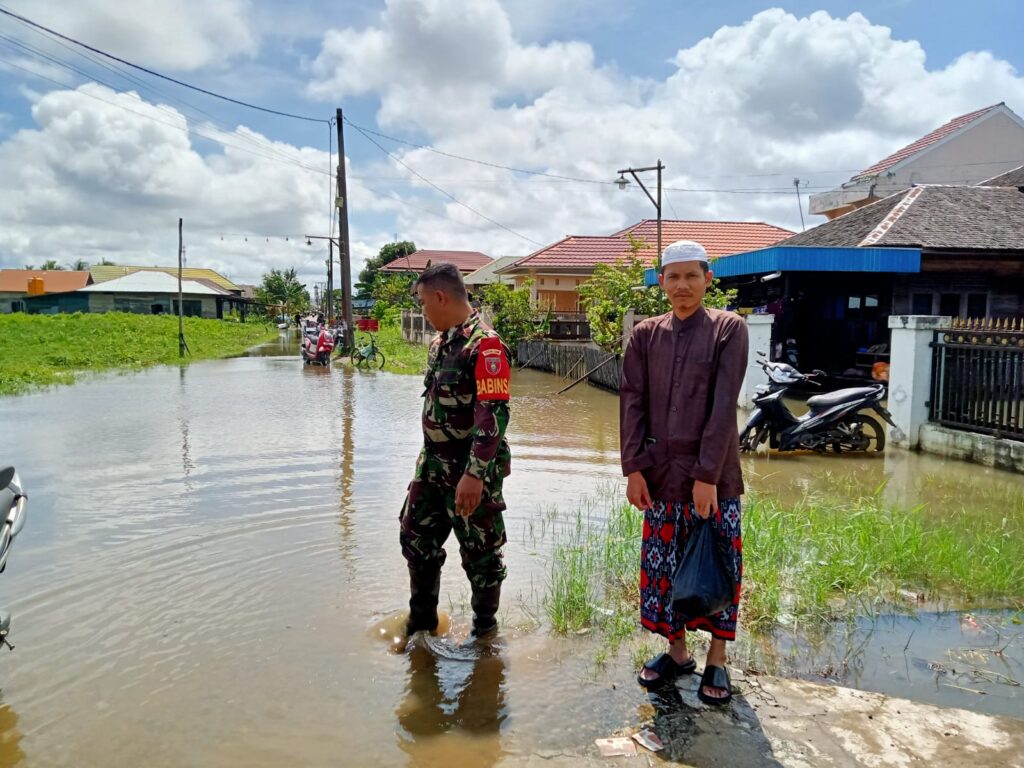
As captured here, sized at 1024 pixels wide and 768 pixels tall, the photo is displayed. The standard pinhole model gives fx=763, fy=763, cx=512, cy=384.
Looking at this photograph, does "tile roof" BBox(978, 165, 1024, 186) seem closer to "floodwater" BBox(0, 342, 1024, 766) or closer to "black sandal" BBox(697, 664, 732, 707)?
"floodwater" BBox(0, 342, 1024, 766)

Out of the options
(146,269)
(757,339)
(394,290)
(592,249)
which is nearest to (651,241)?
(592,249)

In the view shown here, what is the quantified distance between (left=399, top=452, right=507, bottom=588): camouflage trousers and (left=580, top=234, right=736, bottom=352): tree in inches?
420

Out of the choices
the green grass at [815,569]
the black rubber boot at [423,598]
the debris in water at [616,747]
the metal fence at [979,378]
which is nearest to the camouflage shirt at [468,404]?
the black rubber boot at [423,598]

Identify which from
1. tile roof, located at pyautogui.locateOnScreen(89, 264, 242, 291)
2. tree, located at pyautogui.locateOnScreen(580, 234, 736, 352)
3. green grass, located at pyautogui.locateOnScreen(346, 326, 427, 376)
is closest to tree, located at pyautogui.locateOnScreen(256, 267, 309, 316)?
tile roof, located at pyautogui.locateOnScreen(89, 264, 242, 291)

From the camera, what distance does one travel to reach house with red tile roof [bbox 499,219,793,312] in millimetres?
28547

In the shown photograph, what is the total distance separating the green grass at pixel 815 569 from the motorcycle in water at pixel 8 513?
7.77 ft

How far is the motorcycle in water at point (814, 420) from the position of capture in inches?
332

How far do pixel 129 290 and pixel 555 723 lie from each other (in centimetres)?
5621

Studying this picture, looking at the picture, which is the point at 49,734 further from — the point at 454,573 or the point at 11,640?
the point at 454,573

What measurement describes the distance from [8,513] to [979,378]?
28.0 ft

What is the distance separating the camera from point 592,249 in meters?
31.2

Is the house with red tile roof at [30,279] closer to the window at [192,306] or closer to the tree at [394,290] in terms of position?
the window at [192,306]

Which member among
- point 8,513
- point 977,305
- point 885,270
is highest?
point 885,270

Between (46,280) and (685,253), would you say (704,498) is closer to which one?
(685,253)
